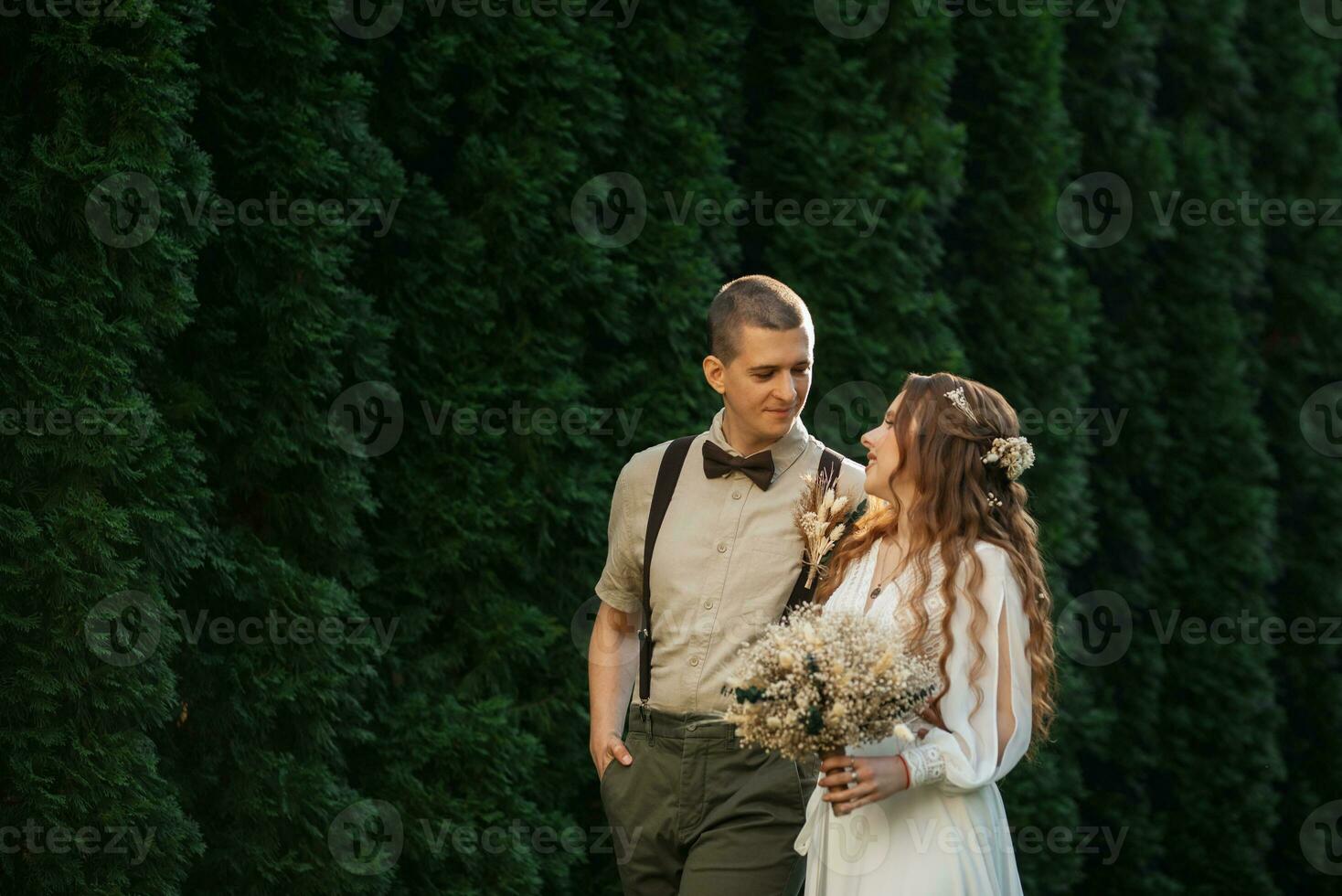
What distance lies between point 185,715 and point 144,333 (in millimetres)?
1163

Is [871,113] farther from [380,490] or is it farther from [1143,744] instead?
[1143,744]

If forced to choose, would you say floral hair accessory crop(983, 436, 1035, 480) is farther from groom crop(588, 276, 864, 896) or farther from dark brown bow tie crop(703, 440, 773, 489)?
dark brown bow tie crop(703, 440, 773, 489)

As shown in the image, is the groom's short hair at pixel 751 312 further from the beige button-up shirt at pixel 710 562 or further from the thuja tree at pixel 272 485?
the thuja tree at pixel 272 485

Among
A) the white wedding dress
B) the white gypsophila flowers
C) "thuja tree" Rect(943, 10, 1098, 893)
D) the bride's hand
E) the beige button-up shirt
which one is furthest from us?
"thuja tree" Rect(943, 10, 1098, 893)

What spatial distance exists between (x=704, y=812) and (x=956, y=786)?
797 millimetres

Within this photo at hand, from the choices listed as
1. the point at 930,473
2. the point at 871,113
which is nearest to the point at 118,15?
the point at 930,473

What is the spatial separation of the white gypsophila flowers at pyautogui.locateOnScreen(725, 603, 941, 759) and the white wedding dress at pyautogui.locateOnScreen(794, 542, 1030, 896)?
17 centimetres

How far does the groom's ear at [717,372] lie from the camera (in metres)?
4.26

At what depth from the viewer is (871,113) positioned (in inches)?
260

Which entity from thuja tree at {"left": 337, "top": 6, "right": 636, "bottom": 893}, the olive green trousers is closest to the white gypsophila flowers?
the olive green trousers

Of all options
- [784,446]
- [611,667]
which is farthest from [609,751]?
[784,446]

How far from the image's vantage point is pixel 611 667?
446 centimetres

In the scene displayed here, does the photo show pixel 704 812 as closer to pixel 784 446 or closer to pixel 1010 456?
pixel 784 446

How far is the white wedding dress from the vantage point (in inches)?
141
